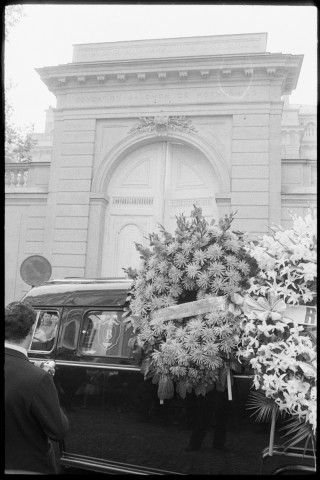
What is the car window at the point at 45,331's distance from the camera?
4.83 m

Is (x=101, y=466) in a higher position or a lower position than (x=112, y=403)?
lower

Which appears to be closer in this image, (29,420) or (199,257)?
(29,420)

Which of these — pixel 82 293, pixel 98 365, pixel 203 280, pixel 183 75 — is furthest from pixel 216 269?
pixel 183 75

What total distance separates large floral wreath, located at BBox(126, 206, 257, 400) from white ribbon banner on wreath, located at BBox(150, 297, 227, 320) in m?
0.02

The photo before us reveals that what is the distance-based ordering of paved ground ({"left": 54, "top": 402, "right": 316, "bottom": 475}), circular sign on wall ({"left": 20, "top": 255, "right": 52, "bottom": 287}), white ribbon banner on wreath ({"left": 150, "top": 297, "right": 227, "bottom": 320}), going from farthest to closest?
circular sign on wall ({"left": 20, "top": 255, "right": 52, "bottom": 287}) → white ribbon banner on wreath ({"left": 150, "top": 297, "right": 227, "bottom": 320}) → paved ground ({"left": 54, "top": 402, "right": 316, "bottom": 475})

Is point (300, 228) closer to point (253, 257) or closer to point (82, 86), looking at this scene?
point (253, 257)

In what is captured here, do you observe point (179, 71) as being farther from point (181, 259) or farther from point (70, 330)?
point (181, 259)

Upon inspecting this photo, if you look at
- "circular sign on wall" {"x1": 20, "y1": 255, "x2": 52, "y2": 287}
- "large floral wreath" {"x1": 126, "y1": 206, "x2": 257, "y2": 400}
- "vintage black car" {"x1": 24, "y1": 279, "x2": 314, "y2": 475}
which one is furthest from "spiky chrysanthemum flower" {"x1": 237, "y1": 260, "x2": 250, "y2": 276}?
"circular sign on wall" {"x1": 20, "y1": 255, "x2": 52, "y2": 287}

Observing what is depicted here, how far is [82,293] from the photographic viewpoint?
4.80m

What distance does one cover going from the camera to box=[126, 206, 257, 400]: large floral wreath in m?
3.59

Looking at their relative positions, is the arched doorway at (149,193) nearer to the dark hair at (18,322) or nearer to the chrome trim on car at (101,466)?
the chrome trim on car at (101,466)

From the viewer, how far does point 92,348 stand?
4547 mm

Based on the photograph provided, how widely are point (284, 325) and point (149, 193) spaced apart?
10.2 metres

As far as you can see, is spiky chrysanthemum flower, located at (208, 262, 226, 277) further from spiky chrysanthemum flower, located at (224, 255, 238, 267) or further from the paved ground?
the paved ground
